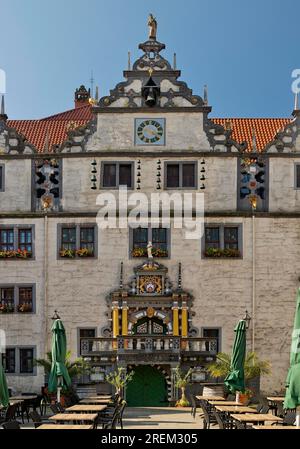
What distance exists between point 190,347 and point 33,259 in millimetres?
6879

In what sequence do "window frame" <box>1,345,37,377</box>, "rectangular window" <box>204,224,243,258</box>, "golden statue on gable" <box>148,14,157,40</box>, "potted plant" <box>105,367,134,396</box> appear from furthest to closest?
"golden statue on gable" <box>148,14,157,40</box>, "rectangular window" <box>204,224,243,258</box>, "window frame" <box>1,345,37,377</box>, "potted plant" <box>105,367,134,396</box>

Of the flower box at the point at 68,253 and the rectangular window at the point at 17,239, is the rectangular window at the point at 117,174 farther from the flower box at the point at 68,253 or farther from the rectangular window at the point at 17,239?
the rectangular window at the point at 17,239

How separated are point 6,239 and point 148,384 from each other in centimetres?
778

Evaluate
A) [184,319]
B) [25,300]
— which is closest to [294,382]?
[184,319]

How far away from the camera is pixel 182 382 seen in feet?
103

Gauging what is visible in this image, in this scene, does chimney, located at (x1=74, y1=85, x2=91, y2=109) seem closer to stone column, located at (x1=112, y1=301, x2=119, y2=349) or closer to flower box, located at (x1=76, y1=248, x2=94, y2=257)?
flower box, located at (x1=76, y1=248, x2=94, y2=257)

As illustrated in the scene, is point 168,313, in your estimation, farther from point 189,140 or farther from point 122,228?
point 189,140

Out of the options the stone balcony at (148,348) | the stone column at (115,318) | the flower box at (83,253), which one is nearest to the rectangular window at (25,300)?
the flower box at (83,253)

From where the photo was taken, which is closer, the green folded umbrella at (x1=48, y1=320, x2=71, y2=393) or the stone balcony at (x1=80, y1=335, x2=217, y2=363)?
the green folded umbrella at (x1=48, y1=320, x2=71, y2=393)

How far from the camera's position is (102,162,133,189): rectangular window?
114ft

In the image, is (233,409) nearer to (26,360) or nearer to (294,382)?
(294,382)

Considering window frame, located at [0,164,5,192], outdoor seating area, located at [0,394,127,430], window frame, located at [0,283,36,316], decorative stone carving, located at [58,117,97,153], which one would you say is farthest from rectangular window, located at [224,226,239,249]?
outdoor seating area, located at [0,394,127,430]

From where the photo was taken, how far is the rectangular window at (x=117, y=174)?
34.8 metres

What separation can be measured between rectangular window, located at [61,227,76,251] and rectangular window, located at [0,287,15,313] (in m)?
2.61
